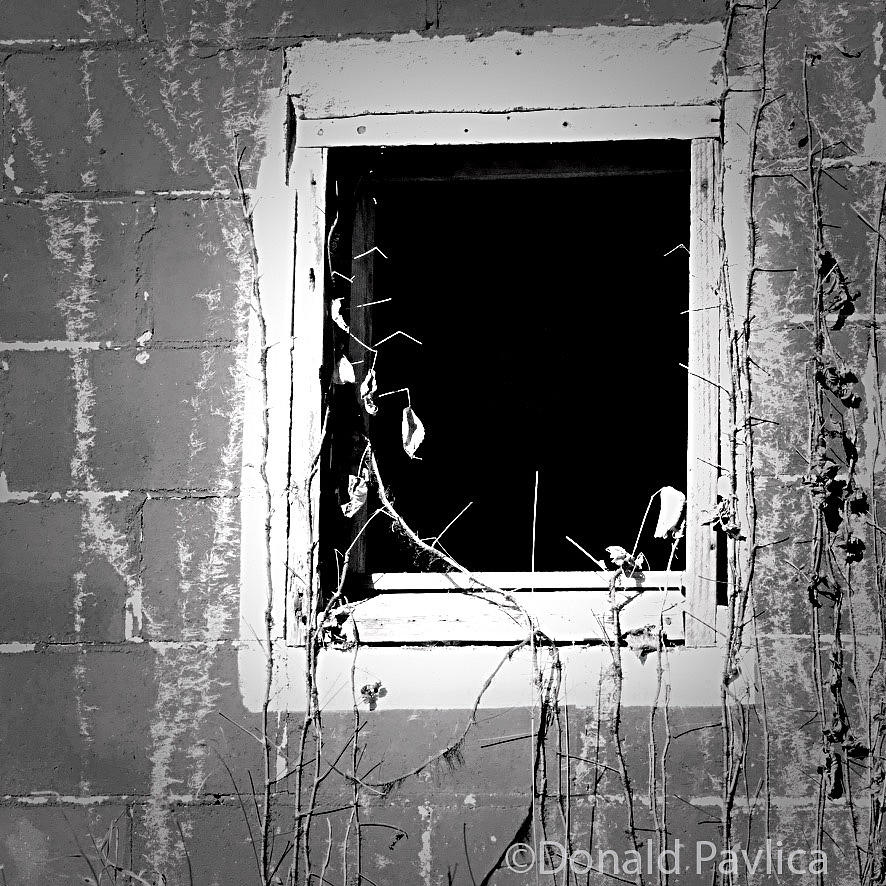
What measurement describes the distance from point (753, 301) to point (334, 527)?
121 centimetres

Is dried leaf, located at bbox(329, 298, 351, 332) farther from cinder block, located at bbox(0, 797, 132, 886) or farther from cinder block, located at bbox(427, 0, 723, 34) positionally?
cinder block, located at bbox(0, 797, 132, 886)

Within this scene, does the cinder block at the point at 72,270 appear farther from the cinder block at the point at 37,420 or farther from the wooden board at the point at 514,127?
the wooden board at the point at 514,127

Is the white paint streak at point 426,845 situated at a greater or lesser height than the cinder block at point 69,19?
lesser

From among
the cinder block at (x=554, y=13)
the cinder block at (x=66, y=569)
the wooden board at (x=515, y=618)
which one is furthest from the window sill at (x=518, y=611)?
the cinder block at (x=554, y=13)

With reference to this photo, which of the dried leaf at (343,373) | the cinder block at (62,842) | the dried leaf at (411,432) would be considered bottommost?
A: the cinder block at (62,842)

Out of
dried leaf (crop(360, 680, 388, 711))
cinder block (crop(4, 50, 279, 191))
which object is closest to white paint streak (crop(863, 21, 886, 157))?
cinder block (crop(4, 50, 279, 191))

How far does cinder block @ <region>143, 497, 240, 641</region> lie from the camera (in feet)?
6.73

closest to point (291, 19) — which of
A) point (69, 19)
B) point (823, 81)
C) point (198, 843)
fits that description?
point (69, 19)

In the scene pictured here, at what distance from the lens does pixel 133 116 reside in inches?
82.4

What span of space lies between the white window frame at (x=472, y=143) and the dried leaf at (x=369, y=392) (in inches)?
5.1

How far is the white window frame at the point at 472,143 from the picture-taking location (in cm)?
203

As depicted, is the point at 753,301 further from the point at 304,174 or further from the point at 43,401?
the point at 43,401

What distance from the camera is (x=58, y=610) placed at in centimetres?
207

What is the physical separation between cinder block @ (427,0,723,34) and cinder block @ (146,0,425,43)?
0.08 metres
